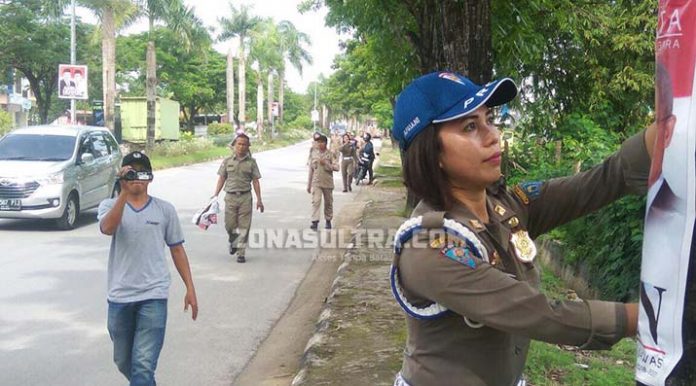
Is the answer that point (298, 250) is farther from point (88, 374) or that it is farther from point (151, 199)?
point (151, 199)

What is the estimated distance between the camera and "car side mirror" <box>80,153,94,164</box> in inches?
485

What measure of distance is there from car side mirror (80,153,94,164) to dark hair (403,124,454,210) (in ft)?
38.1

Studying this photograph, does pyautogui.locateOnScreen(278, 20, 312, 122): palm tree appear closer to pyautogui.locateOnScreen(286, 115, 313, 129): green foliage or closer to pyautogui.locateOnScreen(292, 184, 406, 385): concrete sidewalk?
pyautogui.locateOnScreen(286, 115, 313, 129): green foliage

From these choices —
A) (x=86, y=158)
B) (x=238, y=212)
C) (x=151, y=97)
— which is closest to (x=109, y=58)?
(x=151, y=97)

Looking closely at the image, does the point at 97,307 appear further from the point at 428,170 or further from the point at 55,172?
the point at 428,170

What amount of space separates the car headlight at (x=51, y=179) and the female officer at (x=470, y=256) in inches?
425

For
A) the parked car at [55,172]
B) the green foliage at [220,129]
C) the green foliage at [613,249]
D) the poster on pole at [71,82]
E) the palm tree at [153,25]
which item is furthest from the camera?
the green foliage at [220,129]

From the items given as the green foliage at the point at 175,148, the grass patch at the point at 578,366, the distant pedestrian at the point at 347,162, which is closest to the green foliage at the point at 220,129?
the green foliage at the point at 175,148

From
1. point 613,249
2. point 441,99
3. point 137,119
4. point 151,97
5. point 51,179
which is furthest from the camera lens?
point 137,119

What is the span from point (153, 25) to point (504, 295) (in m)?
31.5

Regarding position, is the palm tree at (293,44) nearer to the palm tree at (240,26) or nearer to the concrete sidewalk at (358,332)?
the palm tree at (240,26)

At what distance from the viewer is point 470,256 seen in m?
1.55

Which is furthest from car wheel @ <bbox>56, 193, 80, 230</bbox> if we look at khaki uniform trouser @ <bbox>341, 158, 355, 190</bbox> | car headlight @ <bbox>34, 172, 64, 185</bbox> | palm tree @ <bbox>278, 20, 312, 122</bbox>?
palm tree @ <bbox>278, 20, 312, 122</bbox>

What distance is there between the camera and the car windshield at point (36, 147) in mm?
12039
